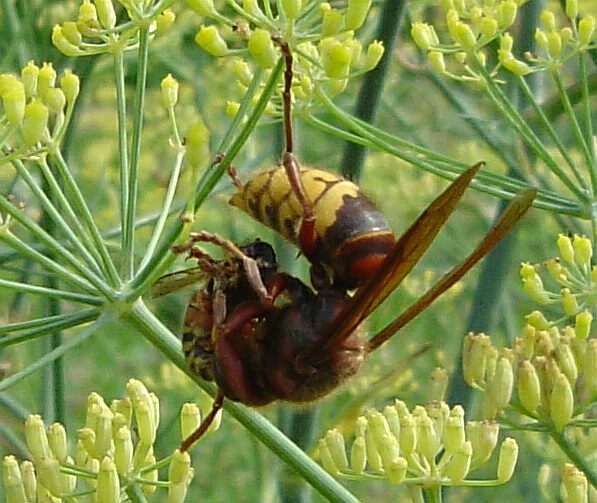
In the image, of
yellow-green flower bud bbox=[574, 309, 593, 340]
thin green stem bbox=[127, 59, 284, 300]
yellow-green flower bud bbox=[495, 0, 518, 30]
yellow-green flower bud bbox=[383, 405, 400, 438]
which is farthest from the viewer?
yellow-green flower bud bbox=[495, 0, 518, 30]

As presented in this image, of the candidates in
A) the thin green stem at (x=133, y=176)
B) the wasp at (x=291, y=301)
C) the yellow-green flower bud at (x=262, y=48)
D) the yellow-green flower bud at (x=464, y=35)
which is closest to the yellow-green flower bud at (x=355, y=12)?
the yellow-green flower bud at (x=262, y=48)

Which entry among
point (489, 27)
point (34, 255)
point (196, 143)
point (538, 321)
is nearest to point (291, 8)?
point (196, 143)

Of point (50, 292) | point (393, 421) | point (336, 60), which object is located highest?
point (336, 60)

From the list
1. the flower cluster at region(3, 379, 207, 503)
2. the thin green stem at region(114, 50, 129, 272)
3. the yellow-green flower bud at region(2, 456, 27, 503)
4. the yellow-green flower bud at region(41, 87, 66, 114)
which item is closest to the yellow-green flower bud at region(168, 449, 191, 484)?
the flower cluster at region(3, 379, 207, 503)

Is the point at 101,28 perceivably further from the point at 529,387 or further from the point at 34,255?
the point at 529,387

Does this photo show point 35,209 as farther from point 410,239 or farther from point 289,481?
point 410,239

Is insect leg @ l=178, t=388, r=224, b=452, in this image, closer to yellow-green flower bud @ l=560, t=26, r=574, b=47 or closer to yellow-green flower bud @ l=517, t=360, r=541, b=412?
yellow-green flower bud @ l=517, t=360, r=541, b=412
